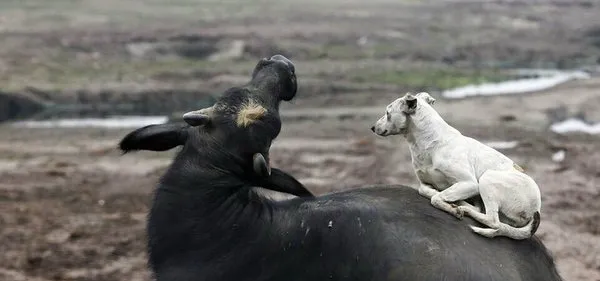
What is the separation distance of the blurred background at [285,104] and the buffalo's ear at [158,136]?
4416 mm

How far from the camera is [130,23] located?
31406 mm

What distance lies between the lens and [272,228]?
360 cm

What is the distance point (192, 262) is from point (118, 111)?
17063 millimetres

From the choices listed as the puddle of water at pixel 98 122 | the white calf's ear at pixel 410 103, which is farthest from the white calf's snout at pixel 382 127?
the puddle of water at pixel 98 122

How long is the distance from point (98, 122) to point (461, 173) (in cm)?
1623

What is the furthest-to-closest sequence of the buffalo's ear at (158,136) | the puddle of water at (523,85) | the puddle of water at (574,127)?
1. the puddle of water at (523,85)
2. the puddle of water at (574,127)
3. the buffalo's ear at (158,136)

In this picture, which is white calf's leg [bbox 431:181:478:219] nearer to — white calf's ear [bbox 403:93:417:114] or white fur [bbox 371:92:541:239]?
white fur [bbox 371:92:541:239]

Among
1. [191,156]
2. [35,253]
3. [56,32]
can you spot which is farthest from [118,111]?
[191,156]

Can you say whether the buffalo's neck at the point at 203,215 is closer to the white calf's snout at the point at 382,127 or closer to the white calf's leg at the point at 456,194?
the white calf's snout at the point at 382,127

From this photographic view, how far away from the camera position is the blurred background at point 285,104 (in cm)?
964

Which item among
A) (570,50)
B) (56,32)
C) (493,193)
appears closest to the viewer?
(493,193)

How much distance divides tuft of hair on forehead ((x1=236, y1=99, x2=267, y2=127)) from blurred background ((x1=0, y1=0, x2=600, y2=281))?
4.71 meters

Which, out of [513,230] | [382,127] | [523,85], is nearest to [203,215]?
[382,127]

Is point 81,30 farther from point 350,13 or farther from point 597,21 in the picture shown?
point 597,21
